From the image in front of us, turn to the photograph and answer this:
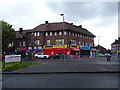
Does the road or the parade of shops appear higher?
the parade of shops

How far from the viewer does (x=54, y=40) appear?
46906 mm

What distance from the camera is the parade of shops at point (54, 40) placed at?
45.1m

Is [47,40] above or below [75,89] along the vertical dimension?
above

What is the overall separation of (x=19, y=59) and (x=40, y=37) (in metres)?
32.2

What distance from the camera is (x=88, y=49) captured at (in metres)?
53.0

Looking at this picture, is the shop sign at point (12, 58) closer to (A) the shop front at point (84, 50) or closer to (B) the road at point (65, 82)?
(B) the road at point (65, 82)

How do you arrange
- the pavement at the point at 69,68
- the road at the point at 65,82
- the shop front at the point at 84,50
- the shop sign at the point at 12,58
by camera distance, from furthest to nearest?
1. the shop front at the point at 84,50
2. the shop sign at the point at 12,58
3. the pavement at the point at 69,68
4. the road at the point at 65,82

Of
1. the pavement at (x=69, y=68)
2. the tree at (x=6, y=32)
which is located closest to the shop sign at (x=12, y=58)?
the pavement at (x=69, y=68)

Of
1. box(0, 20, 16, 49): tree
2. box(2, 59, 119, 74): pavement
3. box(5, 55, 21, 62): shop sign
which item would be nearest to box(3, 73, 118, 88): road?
box(2, 59, 119, 74): pavement

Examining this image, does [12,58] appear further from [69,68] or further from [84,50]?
[84,50]

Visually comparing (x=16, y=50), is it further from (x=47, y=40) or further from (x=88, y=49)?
(x=88, y=49)

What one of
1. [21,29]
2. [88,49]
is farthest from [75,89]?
[21,29]

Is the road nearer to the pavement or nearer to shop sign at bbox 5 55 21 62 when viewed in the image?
the pavement

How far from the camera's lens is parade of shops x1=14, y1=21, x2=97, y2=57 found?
148 ft
